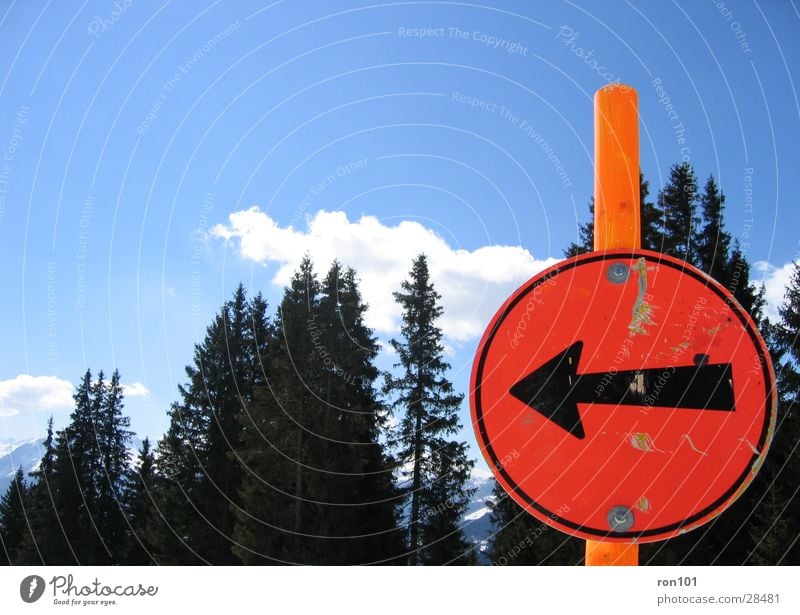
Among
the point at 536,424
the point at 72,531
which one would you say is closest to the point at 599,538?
the point at 536,424

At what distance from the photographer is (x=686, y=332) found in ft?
5.87

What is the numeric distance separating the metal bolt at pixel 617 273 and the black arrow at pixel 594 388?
0.74ft

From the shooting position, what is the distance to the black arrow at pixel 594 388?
1757 mm

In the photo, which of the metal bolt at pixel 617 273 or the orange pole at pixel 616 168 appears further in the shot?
the orange pole at pixel 616 168

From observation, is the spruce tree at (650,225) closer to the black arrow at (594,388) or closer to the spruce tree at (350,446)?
the spruce tree at (350,446)

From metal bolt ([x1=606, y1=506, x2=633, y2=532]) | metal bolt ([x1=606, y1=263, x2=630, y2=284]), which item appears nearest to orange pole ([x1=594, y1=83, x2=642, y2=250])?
metal bolt ([x1=606, y1=263, x2=630, y2=284])

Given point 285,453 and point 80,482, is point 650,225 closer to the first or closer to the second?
point 285,453

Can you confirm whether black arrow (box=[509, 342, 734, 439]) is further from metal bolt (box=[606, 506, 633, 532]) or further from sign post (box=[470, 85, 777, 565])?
metal bolt (box=[606, 506, 633, 532])

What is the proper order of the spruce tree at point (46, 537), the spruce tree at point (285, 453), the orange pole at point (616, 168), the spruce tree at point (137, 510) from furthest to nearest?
the spruce tree at point (137, 510) → the spruce tree at point (46, 537) → the spruce tree at point (285, 453) → the orange pole at point (616, 168)

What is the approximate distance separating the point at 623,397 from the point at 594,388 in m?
0.08

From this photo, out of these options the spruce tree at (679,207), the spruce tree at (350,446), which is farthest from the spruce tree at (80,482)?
the spruce tree at (679,207)

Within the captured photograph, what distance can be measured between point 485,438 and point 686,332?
2.17 feet

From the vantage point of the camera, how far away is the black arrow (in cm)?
176
